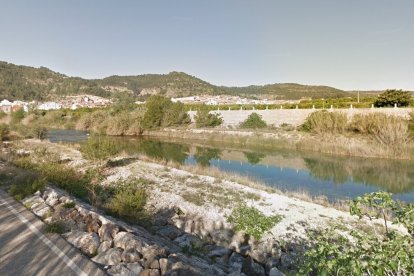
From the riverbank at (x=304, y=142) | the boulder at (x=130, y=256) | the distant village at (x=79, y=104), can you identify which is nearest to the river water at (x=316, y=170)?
the riverbank at (x=304, y=142)

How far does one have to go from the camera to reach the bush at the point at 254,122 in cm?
4525

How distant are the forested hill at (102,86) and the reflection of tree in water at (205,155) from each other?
10112cm

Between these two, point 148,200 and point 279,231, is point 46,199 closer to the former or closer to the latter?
point 148,200

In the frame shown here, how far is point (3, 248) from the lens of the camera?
5641mm

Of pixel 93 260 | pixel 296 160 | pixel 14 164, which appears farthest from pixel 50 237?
pixel 296 160

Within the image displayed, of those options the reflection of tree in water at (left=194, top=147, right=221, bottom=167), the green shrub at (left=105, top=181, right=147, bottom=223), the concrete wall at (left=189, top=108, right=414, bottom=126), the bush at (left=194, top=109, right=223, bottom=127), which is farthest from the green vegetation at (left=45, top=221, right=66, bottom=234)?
the bush at (left=194, top=109, right=223, bottom=127)

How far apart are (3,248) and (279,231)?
7058 millimetres

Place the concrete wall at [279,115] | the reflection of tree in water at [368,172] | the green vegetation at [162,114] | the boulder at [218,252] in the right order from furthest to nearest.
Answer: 1. the green vegetation at [162,114]
2. the concrete wall at [279,115]
3. the reflection of tree in water at [368,172]
4. the boulder at [218,252]

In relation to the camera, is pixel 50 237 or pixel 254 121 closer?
pixel 50 237

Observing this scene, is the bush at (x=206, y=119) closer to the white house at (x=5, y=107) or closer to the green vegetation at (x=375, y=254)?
the green vegetation at (x=375, y=254)

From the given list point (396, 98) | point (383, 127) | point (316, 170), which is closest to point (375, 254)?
point (316, 170)

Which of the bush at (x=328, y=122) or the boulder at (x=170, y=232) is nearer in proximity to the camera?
the boulder at (x=170, y=232)

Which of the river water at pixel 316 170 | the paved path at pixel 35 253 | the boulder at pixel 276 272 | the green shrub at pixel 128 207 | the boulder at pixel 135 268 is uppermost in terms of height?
the paved path at pixel 35 253

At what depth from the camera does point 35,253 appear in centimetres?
538
